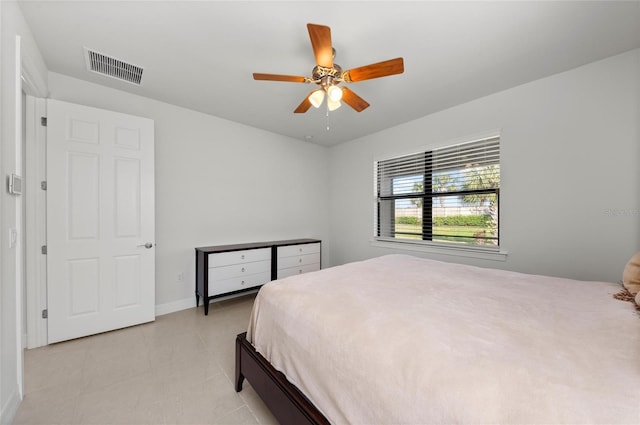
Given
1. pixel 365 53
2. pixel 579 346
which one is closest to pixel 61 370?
pixel 579 346

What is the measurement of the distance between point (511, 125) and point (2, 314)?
423 cm

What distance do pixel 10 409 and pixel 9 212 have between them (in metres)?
1.14

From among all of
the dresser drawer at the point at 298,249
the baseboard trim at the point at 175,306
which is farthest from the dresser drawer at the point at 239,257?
the baseboard trim at the point at 175,306

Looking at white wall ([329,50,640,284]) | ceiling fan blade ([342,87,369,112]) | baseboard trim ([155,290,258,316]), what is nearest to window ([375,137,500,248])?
white wall ([329,50,640,284])

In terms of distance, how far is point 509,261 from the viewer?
2.70 metres

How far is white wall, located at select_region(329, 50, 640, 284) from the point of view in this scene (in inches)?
82.4

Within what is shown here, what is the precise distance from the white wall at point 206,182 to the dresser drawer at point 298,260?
0.50 meters

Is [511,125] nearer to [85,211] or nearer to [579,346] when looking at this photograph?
[579,346]

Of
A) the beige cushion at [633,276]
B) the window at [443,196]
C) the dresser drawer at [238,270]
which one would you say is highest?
the window at [443,196]

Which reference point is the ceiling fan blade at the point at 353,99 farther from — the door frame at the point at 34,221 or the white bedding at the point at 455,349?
the door frame at the point at 34,221

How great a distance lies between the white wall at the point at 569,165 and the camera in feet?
6.86

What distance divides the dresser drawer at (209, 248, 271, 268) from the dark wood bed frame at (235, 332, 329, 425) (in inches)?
60.1

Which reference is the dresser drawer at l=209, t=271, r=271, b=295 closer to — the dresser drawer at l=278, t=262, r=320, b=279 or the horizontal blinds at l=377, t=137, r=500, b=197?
the dresser drawer at l=278, t=262, r=320, b=279

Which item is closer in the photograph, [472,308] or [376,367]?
[376,367]
